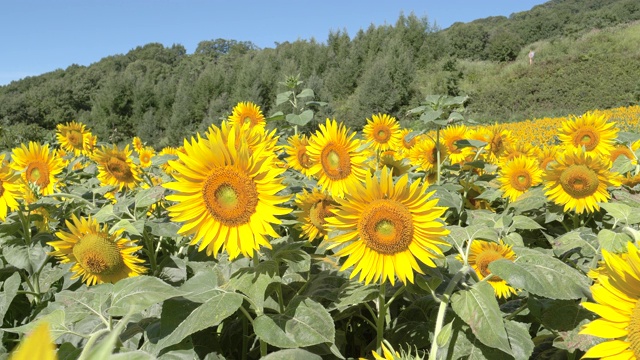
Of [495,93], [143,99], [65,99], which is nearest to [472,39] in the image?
[495,93]

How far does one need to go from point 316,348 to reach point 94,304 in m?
0.73

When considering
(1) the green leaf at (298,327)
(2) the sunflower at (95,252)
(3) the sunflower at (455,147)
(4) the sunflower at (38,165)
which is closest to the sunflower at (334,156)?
(2) the sunflower at (95,252)

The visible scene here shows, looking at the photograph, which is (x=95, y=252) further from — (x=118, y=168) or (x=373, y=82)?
(x=373, y=82)

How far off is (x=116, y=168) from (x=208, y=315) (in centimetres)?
187

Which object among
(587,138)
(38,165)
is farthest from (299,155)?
(587,138)

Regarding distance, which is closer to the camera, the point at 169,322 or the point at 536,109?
the point at 169,322

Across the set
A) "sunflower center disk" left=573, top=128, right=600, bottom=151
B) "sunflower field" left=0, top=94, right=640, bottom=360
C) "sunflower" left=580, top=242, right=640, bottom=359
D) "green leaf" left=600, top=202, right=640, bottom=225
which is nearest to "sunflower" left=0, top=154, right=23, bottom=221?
"sunflower field" left=0, top=94, right=640, bottom=360

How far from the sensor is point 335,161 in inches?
92.4

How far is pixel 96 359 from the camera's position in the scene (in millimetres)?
225

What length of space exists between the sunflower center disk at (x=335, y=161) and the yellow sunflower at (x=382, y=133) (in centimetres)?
120

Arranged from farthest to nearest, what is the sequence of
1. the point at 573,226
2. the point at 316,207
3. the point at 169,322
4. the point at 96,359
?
the point at 573,226 < the point at 316,207 < the point at 169,322 < the point at 96,359

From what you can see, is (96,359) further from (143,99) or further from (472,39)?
(472,39)

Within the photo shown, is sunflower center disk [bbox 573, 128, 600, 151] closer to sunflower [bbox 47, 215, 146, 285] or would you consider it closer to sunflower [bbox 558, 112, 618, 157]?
sunflower [bbox 558, 112, 618, 157]

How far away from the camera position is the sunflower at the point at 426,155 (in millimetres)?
3240
